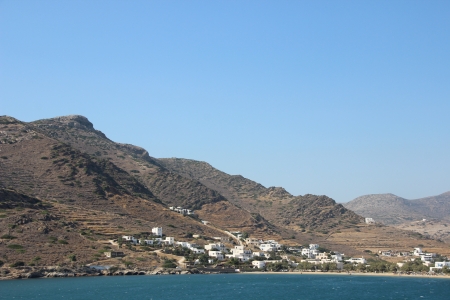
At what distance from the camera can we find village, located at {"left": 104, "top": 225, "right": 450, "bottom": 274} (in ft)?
348

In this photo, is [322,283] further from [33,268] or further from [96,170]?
[96,170]

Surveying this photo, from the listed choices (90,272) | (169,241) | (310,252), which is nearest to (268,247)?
(310,252)

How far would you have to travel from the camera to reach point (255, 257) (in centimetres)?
11756

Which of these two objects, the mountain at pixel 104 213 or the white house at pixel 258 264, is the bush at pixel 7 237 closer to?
the mountain at pixel 104 213

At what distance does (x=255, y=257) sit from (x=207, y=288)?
4379 centimetres

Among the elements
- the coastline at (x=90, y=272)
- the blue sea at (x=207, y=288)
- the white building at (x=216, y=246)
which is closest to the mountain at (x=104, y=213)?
the coastline at (x=90, y=272)

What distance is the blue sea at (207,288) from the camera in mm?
65812

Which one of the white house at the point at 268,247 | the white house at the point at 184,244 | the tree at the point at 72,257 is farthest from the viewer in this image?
the white house at the point at 268,247

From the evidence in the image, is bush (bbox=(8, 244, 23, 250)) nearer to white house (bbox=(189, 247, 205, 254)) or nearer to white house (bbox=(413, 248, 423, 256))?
white house (bbox=(189, 247, 205, 254))

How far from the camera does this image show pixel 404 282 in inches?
3524

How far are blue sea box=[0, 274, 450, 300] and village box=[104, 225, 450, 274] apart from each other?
15.6m

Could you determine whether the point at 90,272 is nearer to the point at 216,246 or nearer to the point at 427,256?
the point at 216,246

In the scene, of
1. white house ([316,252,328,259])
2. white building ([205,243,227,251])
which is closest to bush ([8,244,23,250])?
white building ([205,243,227,251])

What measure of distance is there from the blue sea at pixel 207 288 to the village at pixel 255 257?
15.6 m
